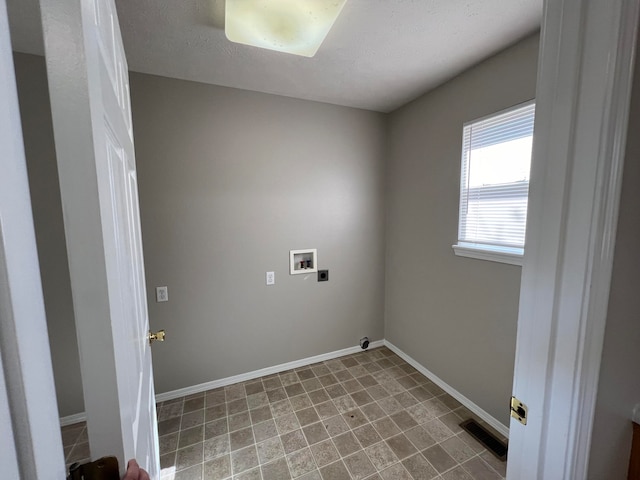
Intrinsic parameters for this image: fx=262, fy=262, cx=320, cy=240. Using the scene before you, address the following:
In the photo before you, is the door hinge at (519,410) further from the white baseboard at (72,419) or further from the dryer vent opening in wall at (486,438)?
the dryer vent opening in wall at (486,438)

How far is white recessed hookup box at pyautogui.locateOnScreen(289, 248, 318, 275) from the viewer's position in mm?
2453

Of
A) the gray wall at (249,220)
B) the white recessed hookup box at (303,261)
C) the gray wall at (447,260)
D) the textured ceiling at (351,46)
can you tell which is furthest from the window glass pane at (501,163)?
the white recessed hookup box at (303,261)

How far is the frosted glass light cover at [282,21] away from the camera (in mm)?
1178

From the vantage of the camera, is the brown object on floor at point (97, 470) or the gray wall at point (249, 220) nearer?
the brown object on floor at point (97, 470)

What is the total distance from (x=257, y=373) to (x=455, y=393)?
1700 mm

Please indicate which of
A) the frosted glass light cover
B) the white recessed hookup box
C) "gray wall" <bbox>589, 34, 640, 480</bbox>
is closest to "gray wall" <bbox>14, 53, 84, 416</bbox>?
the frosted glass light cover

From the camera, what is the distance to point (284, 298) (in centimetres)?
246

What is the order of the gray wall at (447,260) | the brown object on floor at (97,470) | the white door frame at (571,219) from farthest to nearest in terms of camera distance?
1. the gray wall at (447,260)
2. the white door frame at (571,219)
3. the brown object on floor at (97,470)

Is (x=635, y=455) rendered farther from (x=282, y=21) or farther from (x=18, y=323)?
(x=282, y=21)

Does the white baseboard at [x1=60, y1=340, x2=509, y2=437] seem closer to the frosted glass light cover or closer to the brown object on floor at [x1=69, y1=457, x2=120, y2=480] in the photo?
the brown object on floor at [x1=69, y1=457, x2=120, y2=480]

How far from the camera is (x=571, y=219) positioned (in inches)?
22.5

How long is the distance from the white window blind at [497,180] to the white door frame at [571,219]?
1085 mm

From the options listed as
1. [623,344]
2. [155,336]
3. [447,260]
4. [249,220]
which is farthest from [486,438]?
[249,220]

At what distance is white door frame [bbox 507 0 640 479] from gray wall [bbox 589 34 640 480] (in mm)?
42
